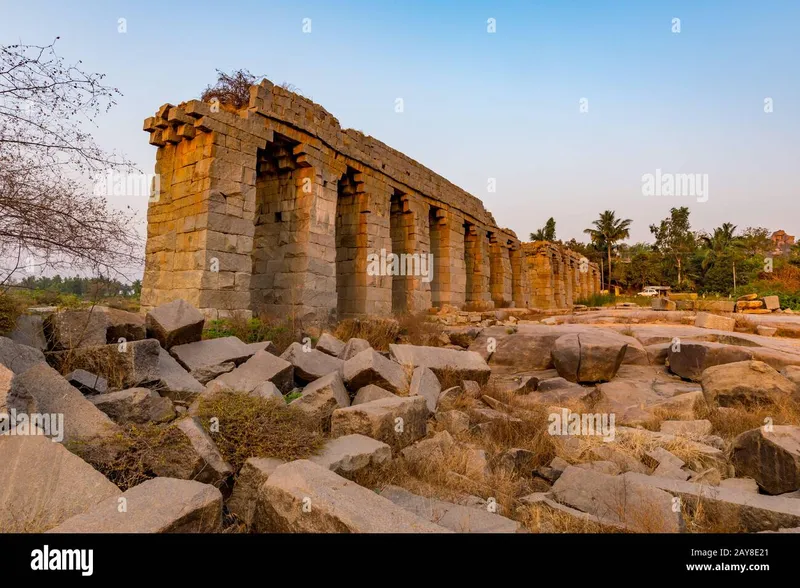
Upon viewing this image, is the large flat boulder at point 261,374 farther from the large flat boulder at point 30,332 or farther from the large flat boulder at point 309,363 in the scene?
the large flat boulder at point 30,332

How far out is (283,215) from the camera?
10547 mm

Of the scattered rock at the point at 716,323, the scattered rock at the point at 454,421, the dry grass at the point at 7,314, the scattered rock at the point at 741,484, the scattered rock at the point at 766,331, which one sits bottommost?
the scattered rock at the point at 741,484

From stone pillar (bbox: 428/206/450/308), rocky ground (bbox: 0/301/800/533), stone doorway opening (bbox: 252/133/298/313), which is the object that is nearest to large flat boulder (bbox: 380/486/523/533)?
rocky ground (bbox: 0/301/800/533)

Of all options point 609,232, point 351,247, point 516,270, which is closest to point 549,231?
point 609,232

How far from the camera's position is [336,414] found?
4.15 meters

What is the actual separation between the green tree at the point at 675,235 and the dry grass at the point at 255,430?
192 feet

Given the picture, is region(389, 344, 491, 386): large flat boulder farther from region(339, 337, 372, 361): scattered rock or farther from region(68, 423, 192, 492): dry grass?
region(68, 423, 192, 492): dry grass

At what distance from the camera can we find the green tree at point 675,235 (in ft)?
180

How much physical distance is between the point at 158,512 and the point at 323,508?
0.84 metres

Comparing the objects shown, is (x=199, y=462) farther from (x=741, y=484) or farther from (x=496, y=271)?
(x=496, y=271)

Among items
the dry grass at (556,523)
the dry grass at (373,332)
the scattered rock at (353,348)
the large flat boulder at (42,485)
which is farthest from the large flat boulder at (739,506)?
the dry grass at (373,332)
